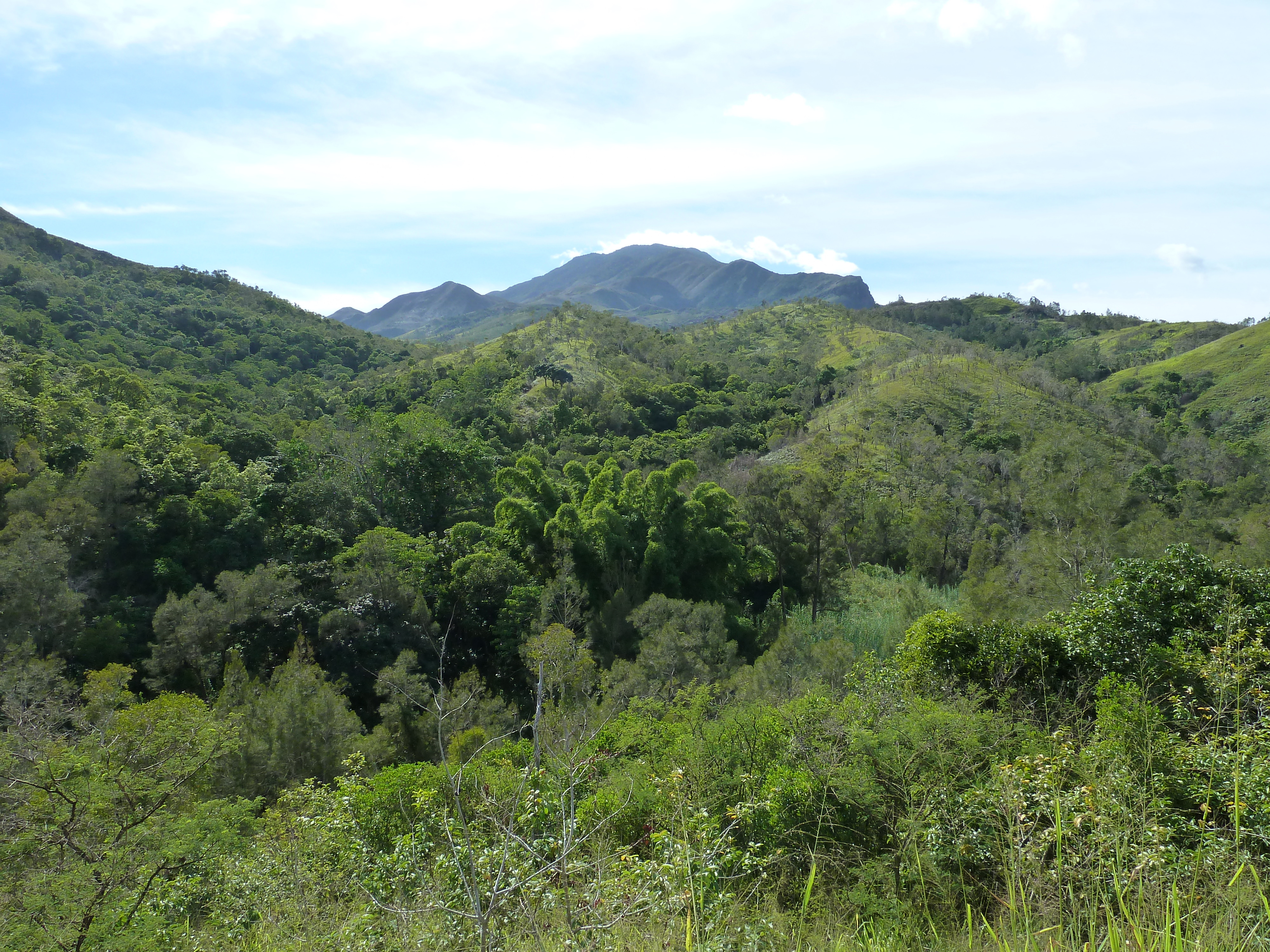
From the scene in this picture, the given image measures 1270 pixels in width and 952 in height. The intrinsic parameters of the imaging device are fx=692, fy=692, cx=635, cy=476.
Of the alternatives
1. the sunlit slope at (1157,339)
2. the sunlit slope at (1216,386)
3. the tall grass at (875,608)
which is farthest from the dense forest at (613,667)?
the sunlit slope at (1157,339)

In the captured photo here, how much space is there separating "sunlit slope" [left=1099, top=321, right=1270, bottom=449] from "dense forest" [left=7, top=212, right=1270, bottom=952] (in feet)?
4.38

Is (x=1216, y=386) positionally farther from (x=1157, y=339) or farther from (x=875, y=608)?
(x=875, y=608)

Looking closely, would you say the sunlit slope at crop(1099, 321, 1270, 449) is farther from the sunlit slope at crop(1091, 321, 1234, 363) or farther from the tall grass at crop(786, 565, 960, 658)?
the tall grass at crop(786, 565, 960, 658)

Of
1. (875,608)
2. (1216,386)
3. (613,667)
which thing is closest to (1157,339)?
(1216,386)

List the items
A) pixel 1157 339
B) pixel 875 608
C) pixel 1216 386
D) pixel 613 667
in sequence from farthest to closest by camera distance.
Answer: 1. pixel 1157 339
2. pixel 1216 386
3. pixel 875 608
4. pixel 613 667

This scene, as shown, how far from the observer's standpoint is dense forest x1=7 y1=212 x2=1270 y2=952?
3531 millimetres

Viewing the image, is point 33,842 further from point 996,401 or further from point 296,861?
point 996,401

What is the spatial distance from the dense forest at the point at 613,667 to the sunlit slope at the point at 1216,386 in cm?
134

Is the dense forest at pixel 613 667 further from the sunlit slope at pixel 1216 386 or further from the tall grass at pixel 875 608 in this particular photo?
the sunlit slope at pixel 1216 386

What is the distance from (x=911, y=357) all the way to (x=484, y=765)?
5436 centimetres

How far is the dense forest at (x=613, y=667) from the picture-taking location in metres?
3.53

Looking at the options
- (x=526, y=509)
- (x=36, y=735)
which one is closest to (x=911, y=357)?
(x=526, y=509)

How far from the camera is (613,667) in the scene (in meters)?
13.8

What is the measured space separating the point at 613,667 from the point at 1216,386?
192 ft
